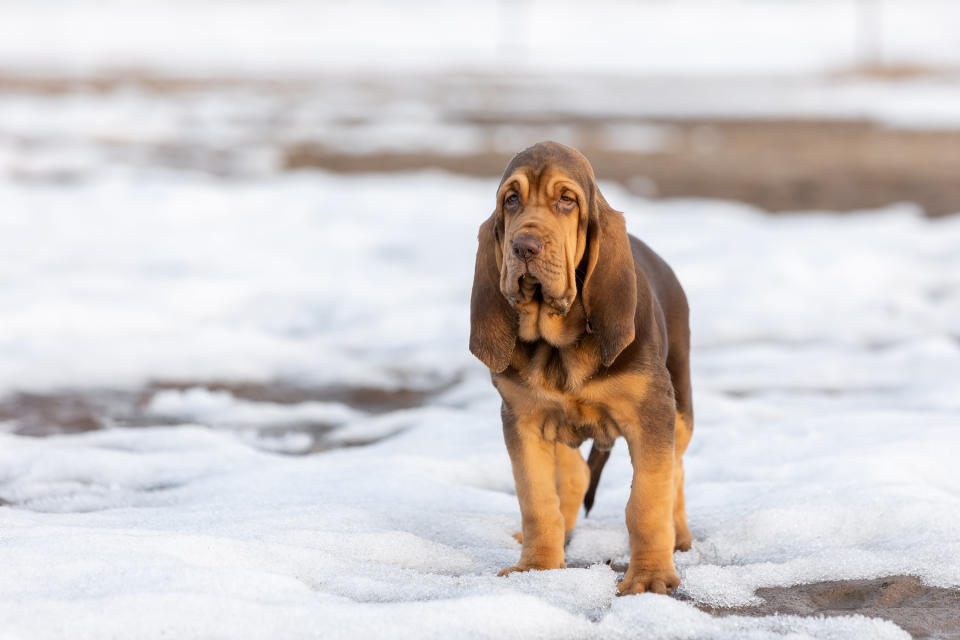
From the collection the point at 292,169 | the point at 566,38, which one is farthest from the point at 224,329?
the point at 566,38

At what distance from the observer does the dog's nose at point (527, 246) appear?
13.7 feet

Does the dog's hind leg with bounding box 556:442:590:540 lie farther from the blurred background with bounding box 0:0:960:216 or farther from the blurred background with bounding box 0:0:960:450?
the blurred background with bounding box 0:0:960:216

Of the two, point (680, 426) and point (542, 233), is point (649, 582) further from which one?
point (542, 233)

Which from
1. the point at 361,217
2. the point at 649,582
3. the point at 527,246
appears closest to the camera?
the point at 527,246

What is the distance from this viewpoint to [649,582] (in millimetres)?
4512

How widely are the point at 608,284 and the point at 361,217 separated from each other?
10.5 meters

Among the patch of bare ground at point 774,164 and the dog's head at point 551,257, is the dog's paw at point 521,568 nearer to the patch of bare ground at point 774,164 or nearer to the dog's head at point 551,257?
the dog's head at point 551,257

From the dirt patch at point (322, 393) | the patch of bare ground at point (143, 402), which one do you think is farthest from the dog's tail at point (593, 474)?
the dirt patch at point (322, 393)

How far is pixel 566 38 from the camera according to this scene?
76375 millimetres

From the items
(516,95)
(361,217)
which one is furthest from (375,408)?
(516,95)

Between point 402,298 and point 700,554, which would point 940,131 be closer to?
point 402,298

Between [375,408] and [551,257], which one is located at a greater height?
[551,257]

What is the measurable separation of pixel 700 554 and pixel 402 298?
6.27 meters

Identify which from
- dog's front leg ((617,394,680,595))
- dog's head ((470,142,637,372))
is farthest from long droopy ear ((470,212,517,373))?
dog's front leg ((617,394,680,595))
